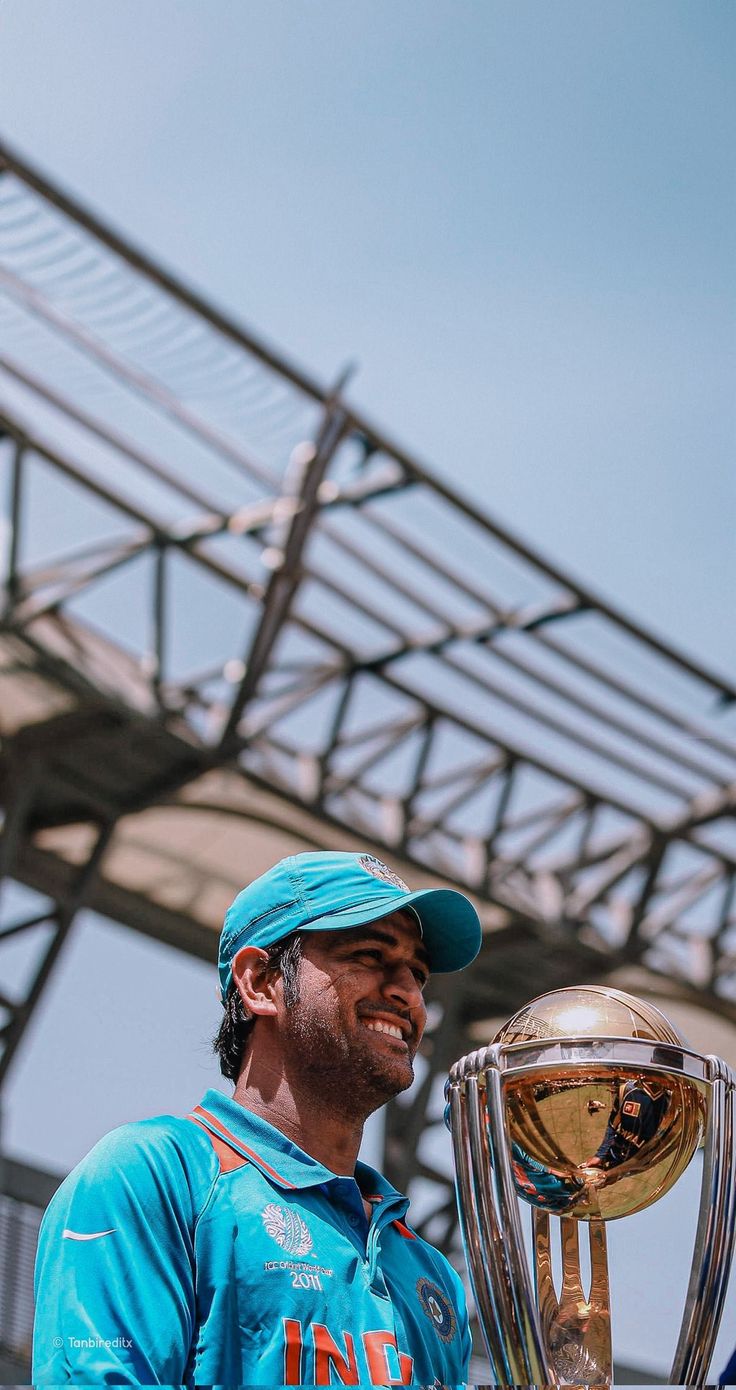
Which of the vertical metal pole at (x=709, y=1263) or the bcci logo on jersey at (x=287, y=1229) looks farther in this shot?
the bcci logo on jersey at (x=287, y=1229)

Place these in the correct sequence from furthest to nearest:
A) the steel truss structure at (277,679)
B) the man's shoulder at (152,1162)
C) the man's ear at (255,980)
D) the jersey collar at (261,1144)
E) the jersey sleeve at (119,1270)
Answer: the steel truss structure at (277,679), the man's ear at (255,980), the jersey collar at (261,1144), the man's shoulder at (152,1162), the jersey sleeve at (119,1270)

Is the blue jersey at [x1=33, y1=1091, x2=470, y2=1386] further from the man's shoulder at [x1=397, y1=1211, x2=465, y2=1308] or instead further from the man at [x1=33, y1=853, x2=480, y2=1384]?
the man's shoulder at [x1=397, y1=1211, x2=465, y2=1308]

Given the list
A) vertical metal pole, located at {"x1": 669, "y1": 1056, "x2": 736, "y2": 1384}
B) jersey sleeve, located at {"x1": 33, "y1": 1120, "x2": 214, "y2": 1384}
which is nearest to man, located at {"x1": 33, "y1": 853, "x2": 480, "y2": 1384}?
jersey sleeve, located at {"x1": 33, "y1": 1120, "x2": 214, "y2": 1384}

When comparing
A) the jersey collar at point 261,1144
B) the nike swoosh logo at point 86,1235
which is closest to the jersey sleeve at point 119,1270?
the nike swoosh logo at point 86,1235

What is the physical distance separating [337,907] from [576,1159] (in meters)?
0.50

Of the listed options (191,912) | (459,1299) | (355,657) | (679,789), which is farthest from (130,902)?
(459,1299)

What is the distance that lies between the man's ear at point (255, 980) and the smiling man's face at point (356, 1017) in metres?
0.05

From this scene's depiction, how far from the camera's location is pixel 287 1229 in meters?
2.19

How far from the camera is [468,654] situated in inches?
495

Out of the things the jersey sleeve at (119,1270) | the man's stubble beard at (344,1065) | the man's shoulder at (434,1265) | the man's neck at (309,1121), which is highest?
the man's stubble beard at (344,1065)

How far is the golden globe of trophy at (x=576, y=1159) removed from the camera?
201 cm

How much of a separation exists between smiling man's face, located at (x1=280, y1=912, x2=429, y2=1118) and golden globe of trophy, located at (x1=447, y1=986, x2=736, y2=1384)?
248mm

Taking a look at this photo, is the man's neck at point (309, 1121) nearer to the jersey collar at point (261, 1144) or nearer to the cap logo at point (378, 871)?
the jersey collar at point (261, 1144)

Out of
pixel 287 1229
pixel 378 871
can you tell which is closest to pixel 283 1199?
pixel 287 1229
